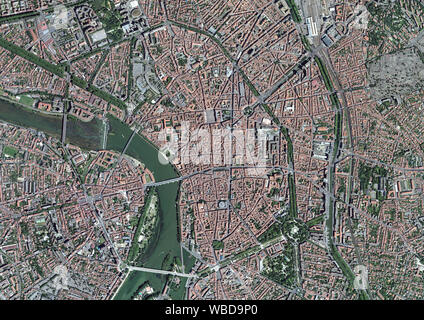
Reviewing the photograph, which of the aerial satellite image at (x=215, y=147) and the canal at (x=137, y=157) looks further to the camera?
the canal at (x=137, y=157)

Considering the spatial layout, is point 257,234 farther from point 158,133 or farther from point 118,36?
point 118,36

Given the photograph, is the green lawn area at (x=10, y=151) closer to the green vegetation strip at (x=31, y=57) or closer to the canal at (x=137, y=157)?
the canal at (x=137, y=157)

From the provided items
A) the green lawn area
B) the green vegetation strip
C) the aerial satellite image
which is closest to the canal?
the aerial satellite image

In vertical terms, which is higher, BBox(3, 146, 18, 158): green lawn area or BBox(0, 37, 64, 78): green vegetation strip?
BBox(0, 37, 64, 78): green vegetation strip

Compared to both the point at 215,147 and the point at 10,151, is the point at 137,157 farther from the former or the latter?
the point at 10,151

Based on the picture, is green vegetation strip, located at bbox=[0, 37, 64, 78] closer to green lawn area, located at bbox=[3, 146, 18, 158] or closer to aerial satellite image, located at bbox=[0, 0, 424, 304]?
aerial satellite image, located at bbox=[0, 0, 424, 304]

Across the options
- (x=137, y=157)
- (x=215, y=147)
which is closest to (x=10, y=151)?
(x=137, y=157)

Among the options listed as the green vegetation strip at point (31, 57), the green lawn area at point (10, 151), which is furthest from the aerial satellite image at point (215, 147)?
the green lawn area at point (10, 151)

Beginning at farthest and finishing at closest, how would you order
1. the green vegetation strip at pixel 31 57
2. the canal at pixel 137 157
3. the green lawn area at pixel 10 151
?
the canal at pixel 137 157
the green lawn area at pixel 10 151
the green vegetation strip at pixel 31 57
